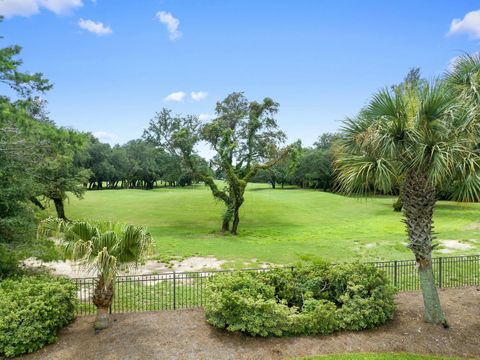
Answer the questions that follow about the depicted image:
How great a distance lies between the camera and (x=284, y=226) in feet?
97.6

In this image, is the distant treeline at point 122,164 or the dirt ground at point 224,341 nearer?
the dirt ground at point 224,341

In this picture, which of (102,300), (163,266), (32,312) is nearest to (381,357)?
(102,300)

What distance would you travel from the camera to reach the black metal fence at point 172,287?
34.5ft

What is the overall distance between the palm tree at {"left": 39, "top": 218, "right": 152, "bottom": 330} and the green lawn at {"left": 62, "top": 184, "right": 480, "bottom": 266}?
834 cm

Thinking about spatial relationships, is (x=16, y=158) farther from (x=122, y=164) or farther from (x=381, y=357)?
(x=122, y=164)

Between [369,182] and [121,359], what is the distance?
670 centimetres

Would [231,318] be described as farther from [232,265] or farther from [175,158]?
[175,158]

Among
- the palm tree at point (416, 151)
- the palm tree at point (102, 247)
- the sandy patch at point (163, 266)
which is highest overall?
the palm tree at point (416, 151)

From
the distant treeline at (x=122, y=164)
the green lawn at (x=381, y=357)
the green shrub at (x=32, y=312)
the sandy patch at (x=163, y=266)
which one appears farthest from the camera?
the distant treeline at (x=122, y=164)

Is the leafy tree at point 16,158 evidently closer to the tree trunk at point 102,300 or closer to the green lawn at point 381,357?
the tree trunk at point 102,300

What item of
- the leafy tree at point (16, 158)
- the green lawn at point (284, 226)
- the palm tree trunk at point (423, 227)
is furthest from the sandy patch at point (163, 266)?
the palm tree trunk at point (423, 227)

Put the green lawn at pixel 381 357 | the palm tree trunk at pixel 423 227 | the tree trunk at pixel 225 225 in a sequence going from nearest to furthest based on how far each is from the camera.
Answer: the green lawn at pixel 381 357
the palm tree trunk at pixel 423 227
the tree trunk at pixel 225 225

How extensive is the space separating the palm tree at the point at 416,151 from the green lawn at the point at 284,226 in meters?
3.95

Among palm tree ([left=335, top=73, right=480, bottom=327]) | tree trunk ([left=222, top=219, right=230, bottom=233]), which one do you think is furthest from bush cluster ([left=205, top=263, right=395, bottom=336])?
tree trunk ([left=222, top=219, right=230, bottom=233])
